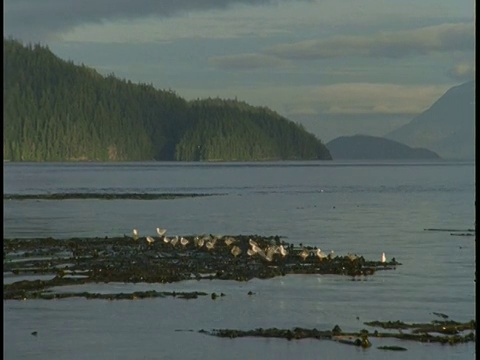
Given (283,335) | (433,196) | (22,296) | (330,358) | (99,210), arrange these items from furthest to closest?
(433,196) → (99,210) → (22,296) → (283,335) → (330,358)

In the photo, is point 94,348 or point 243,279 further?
point 243,279

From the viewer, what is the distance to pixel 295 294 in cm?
2728

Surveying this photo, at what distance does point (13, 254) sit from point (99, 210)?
3532cm

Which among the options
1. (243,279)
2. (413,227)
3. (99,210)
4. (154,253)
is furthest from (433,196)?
(243,279)

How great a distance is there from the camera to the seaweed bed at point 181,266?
21.3 metres

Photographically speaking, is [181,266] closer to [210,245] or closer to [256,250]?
[256,250]

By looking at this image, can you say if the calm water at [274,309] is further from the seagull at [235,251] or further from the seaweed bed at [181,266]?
the seagull at [235,251]

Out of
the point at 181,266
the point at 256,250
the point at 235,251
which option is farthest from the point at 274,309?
the point at 235,251

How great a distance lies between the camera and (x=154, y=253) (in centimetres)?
3731

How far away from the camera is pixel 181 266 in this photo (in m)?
32.6

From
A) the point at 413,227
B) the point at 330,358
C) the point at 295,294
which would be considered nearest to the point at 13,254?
the point at 295,294

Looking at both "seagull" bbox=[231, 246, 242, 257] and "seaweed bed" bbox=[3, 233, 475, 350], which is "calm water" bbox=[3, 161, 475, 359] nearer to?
"seaweed bed" bbox=[3, 233, 475, 350]

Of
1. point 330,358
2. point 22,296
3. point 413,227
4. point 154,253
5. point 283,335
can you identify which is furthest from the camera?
point 413,227

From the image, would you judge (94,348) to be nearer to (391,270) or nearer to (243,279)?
(243,279)
